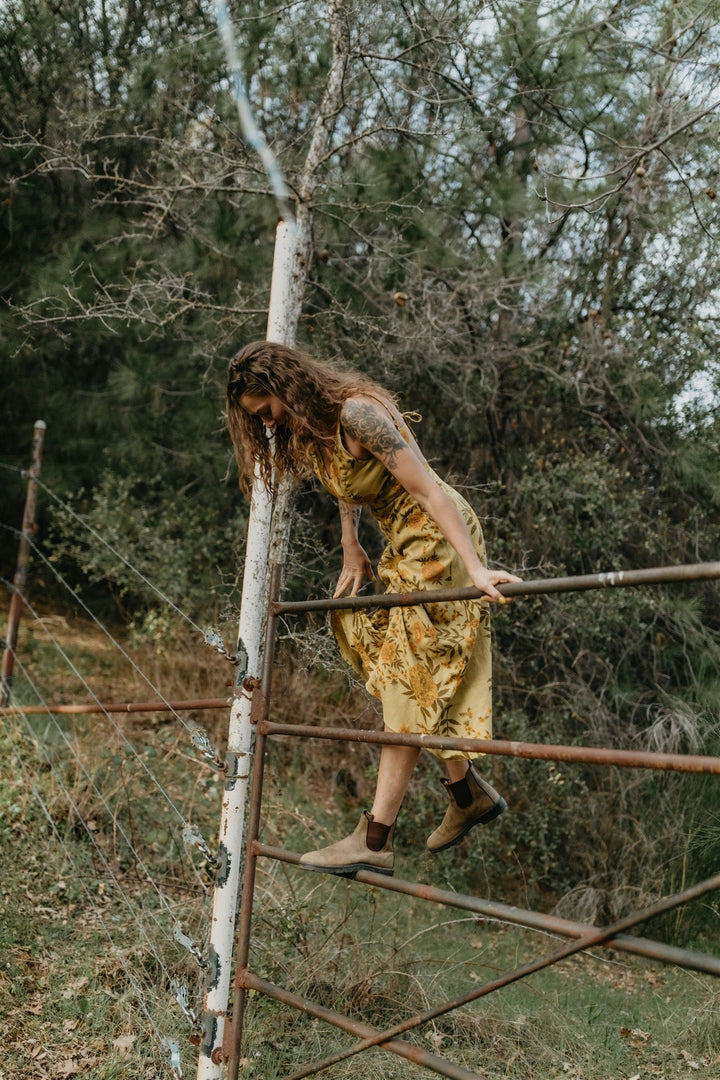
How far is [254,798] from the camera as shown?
8.41 feet

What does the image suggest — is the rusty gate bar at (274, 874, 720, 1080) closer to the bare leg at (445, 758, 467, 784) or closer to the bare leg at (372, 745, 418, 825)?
the bare leg at (372, 745, 418, 825)

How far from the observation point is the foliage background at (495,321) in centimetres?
639

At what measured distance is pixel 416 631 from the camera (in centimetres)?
231

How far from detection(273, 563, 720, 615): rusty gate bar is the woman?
13 cm

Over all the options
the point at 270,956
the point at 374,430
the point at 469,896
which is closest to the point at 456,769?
the point at 469,896

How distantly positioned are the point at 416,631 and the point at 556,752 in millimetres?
679

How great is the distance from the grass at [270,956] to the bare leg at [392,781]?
1446 millimetres

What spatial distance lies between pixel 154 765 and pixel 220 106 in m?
4.55

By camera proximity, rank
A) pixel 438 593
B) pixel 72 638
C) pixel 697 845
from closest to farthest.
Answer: pixel 438 593
pixel 697 845
pixel 72 638

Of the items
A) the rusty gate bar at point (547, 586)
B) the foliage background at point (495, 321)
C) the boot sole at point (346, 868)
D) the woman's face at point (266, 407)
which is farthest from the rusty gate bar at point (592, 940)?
the foliage background at point (495, 321)

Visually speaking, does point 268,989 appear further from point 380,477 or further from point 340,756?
point 340,756

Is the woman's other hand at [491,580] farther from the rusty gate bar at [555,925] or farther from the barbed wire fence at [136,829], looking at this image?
the barbed wire fence at [136,829]

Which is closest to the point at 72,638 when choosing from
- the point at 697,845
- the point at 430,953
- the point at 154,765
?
the point at 154,765

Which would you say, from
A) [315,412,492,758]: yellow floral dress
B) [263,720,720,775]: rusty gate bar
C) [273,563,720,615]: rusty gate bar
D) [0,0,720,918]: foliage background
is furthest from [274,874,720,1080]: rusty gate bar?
[0,0,720,918]: foliage background
